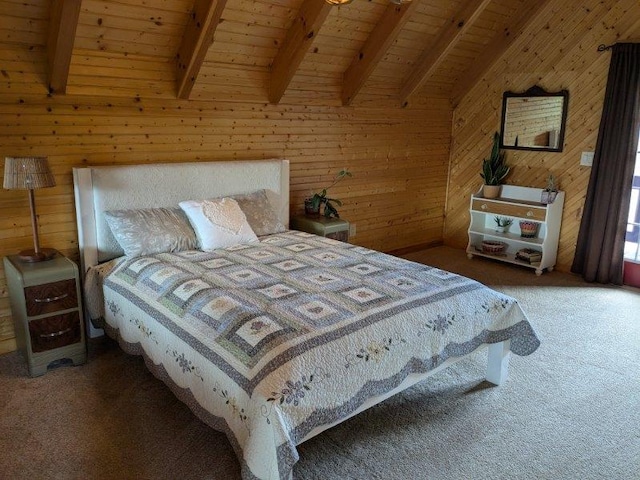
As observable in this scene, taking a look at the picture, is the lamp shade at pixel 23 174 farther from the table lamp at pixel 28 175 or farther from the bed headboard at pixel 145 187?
the bed headboard at pixel 145 187

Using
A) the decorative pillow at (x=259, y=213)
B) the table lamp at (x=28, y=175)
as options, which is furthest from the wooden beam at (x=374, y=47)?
the table lamp at (x=28, y=175)

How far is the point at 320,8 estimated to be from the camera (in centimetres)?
347

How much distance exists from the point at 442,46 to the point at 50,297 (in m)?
3.78

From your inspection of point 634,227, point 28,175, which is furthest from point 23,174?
point 634,227

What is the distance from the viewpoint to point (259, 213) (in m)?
3.90

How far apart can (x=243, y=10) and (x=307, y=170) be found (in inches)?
62.0

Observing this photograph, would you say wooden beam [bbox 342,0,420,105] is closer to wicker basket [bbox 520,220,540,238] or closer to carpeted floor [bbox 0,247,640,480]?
wicker basket [bbox 520,220,540,238]

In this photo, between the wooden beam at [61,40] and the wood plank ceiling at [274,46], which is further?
the wood plank ceiling at [274,46]

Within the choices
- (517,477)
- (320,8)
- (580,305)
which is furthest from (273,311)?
(580,305)

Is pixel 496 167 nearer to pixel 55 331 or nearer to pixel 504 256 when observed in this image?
pixel 504 256

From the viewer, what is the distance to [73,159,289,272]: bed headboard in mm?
3279

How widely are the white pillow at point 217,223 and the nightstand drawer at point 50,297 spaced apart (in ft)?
2.85

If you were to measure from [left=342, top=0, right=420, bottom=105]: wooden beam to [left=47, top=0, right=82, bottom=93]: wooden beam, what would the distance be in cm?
233

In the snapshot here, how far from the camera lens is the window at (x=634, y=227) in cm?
461
